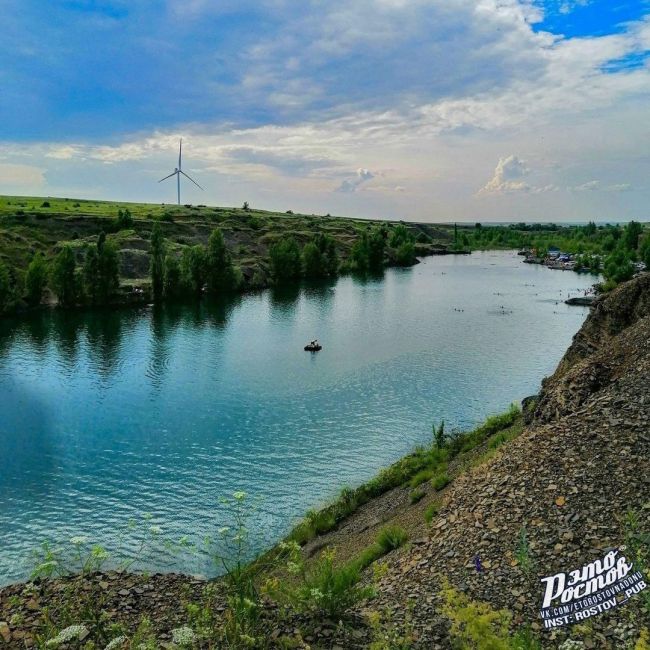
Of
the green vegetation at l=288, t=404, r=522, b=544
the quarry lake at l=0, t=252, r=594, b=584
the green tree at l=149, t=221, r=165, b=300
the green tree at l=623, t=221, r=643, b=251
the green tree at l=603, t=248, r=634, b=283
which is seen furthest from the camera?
the green tree at l=623, t=221, r=643, b=251

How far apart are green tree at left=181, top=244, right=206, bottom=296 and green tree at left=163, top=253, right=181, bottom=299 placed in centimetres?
124

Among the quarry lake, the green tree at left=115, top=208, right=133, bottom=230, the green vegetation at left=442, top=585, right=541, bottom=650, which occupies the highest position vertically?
the green tree at left=115, top=208, right=133, bottom=230

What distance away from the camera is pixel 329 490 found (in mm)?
28688

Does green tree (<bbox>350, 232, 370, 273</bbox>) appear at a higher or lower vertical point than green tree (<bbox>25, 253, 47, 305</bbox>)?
higher

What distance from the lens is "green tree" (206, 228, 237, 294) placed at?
99125 millimetres

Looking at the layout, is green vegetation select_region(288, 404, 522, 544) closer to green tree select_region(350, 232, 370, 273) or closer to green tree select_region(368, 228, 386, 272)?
green tree select_region(350, 232, 370, 273)

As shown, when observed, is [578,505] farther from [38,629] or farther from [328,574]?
[38,629]

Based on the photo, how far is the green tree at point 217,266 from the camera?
99.1m

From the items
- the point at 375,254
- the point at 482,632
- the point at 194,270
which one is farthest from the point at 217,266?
the point at 482,632

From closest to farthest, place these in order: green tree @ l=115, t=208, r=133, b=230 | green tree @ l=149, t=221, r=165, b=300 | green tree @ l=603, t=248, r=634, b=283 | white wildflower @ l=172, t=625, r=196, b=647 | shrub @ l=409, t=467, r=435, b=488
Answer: white wildflower @ l=172, t=625, r=196, b=647, shrub @ l=409, t=467, r=435, b=488, green tree @ l=149, t=221, r=165, b=300, green tree @ l=603, t=248, r=634, b=283, green tree @ l=115, t=208, r=133, b=230

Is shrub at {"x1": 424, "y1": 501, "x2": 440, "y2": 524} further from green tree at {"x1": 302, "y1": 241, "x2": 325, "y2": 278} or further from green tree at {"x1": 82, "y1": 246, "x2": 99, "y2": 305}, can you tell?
green tree at {"x1": 302, "y1": 241, "x2": 325, "y2": 278}

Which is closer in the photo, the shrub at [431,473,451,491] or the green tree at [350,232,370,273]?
the shrub at [431,473,451,491]

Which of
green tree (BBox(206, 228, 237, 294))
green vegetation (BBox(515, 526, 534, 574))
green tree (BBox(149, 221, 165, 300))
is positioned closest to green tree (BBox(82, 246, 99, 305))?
green tree (BBox(149, 221, 165, 300))

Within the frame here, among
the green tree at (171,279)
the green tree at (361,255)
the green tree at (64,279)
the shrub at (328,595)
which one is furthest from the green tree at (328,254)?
the shrub at (328,595)
